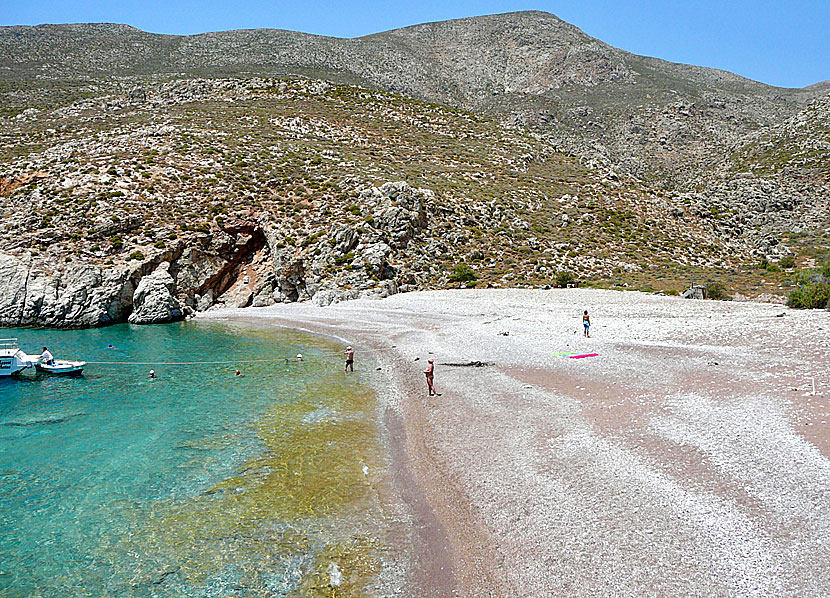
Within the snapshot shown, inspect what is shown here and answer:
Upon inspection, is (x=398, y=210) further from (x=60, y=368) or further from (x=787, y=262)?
(x=787, y=262)

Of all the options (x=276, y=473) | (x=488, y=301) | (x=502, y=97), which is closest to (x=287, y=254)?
(x=488, y=301)

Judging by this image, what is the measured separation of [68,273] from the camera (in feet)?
115

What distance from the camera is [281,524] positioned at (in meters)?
8.12

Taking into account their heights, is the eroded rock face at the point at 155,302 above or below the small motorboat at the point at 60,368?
above

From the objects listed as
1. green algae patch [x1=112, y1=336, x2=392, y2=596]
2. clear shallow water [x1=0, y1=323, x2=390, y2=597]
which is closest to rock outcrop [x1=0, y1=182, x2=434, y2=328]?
clear shallow water [x1=0, y1=323, x2=390, y2=597]

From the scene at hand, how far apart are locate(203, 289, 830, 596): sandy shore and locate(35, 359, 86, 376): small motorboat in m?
11.1

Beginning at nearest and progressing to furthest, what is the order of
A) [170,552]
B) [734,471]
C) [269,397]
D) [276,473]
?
[170,552] → [734,471] → [276,473] → [269,397]

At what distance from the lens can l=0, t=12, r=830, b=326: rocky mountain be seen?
128ft

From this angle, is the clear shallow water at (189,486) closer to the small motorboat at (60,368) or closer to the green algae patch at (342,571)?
the green algae patch at (342,571)

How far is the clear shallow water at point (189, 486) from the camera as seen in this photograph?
700 centimetres

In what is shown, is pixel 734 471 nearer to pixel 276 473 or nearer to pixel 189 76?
pixel 276 473

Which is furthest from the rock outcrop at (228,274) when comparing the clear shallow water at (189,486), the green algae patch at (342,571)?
the green algae patch at (342,571)

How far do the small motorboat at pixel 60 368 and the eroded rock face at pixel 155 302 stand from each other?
50.0 feet

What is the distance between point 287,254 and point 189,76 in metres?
43.5
